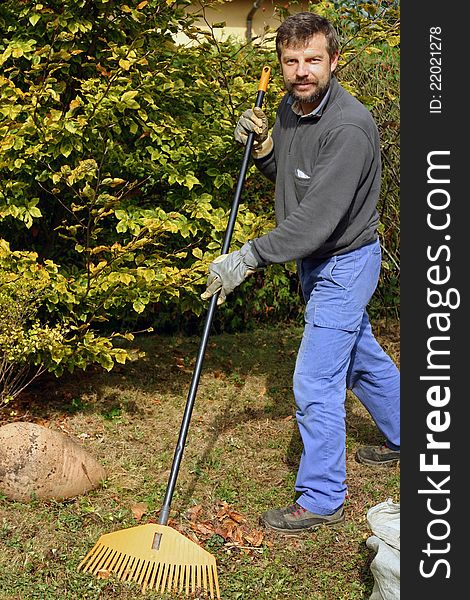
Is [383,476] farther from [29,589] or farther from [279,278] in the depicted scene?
[279,278]

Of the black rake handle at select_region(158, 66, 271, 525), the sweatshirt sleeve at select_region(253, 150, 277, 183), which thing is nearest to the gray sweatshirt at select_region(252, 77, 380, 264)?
the black rake handle at select_region(158, 66, 271, 525)

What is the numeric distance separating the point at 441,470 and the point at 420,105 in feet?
4.89

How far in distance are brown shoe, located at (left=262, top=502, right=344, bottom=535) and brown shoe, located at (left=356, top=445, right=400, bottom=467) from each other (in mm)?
703

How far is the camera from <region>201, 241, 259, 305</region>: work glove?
→ 3867 mm

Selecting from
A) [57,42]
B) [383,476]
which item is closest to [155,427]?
[383,476]

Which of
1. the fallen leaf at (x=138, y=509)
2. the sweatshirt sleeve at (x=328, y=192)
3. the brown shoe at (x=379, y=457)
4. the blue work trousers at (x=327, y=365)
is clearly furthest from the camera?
the brown shoe at (x=379, y=457)

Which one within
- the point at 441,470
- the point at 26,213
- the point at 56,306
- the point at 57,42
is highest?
the point at 57,42

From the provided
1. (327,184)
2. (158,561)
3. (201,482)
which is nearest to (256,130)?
(327,184)

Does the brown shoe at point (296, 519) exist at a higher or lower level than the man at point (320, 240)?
A: lower

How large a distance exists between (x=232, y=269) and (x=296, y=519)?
3.98ft

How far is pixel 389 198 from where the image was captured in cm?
709

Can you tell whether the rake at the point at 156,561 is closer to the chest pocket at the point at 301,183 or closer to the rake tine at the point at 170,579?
the rake tine at the point at 170,579

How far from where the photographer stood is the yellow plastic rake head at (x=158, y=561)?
11.4 feet

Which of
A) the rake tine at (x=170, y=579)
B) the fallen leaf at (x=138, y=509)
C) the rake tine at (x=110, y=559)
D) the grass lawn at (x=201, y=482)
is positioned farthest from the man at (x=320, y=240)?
the rake tine at (x=110, y=559)
